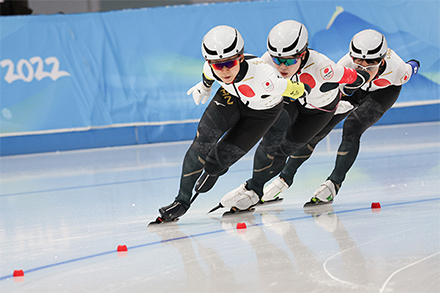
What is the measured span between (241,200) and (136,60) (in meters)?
5.81

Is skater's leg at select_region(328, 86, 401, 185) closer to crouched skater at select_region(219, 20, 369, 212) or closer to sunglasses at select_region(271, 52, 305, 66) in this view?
crouched skater at select_region(219, 20, 369, 212)

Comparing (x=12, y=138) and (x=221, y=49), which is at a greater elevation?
(x=221, y=49)

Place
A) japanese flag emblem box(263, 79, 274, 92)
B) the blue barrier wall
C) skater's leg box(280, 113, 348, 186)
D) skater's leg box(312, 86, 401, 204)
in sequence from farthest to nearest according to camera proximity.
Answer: the blue barrier wall → skater's leg box(280, 113, 348, 186) → skater's leg box(312, 86, 401, 204) → japanese flag emblem box(263, 79, 274, 92)

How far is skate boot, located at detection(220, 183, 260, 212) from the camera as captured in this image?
13.3 ft

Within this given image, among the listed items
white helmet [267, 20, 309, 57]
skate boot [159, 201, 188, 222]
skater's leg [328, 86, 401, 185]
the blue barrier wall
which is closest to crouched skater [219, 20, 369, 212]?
white helmet [267, 20, 309, 57]

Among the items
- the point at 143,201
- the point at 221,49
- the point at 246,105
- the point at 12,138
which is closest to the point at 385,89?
the point at 246,105

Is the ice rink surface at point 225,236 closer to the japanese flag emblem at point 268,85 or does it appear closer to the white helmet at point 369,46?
the japanese flag emblem at point 268,85

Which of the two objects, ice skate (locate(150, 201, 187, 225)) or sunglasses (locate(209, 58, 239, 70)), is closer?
sunglasses (locate(209, 58, 239, 70))

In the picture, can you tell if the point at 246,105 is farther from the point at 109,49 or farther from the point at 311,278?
the point at 109,49

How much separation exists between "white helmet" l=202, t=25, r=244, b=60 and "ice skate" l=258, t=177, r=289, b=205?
1435mm

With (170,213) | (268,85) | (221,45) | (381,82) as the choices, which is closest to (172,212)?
(170,213)

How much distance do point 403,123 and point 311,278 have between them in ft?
27.3

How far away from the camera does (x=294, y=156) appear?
14.8ft

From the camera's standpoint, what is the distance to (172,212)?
3.73m
